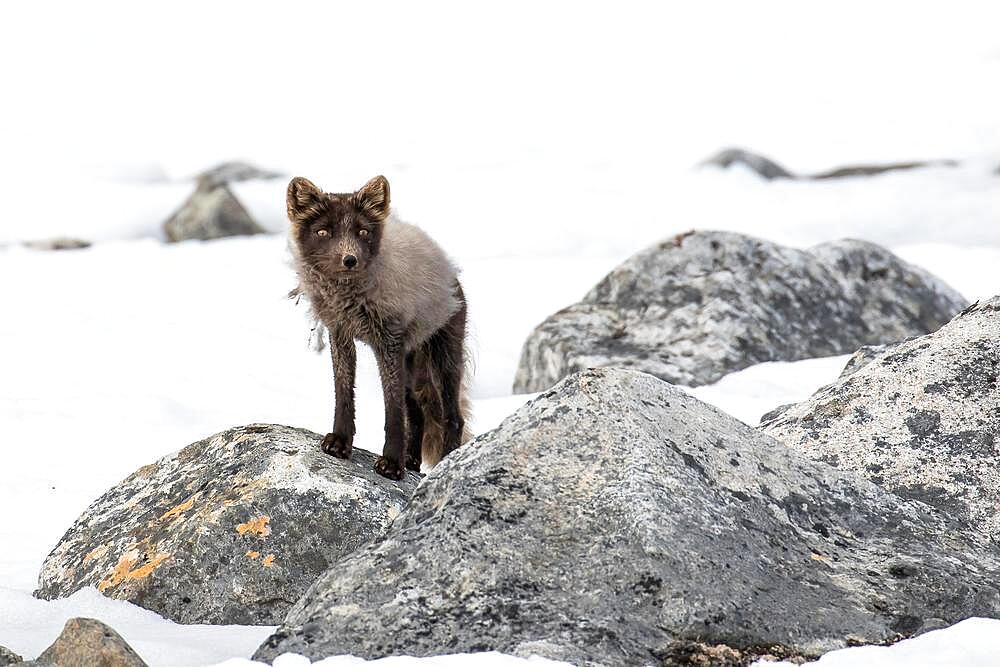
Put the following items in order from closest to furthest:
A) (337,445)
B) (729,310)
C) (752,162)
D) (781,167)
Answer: (337,445)
(729,310)
(752,162)
(781,167)

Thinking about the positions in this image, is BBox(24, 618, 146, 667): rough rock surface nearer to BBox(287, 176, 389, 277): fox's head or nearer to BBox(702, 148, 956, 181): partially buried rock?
BBox(287, 176, 389, 277): fox's head

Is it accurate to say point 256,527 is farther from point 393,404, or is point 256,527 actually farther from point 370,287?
point 370,287

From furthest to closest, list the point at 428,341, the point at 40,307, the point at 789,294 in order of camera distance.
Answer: the point at 40,307 < the point at 789,294 < the point at 428,341

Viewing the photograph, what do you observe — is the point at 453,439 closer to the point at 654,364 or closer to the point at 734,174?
the point at 654,364

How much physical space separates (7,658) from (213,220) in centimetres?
1557

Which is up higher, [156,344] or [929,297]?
[929,297]

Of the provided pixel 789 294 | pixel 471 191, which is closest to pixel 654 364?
pixel 789 294

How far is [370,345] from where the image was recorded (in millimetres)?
6105

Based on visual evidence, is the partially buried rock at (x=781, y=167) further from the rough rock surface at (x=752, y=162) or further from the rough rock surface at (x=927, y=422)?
the rough rock surface at (x=927, y=422)

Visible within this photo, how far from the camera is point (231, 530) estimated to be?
5.13m

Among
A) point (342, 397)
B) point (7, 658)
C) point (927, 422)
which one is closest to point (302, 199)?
point (342, 397)

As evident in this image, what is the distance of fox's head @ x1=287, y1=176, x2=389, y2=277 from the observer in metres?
5.77

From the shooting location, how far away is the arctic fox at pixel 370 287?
5.78 meters

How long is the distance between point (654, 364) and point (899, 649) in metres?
6.58
